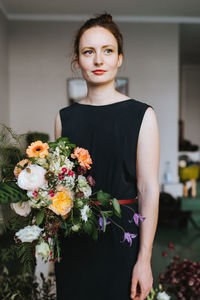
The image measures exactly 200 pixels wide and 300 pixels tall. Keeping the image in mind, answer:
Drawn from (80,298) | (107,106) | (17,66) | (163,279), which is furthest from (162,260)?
(17,66)

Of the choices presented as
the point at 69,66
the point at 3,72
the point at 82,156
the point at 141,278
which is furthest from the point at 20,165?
the point at 69,66

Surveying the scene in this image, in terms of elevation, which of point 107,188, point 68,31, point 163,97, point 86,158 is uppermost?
point 68,31

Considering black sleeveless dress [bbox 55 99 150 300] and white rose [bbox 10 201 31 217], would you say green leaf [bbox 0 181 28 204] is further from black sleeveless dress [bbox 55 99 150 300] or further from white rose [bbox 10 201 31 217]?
black sleeveless dress [bbox 55 99 150 300]

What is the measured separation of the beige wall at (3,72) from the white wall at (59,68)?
0.39 feet

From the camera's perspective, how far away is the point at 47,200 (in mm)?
773

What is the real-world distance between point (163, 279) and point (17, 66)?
4259 millimetres

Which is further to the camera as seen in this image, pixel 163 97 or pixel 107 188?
pixel 163 97

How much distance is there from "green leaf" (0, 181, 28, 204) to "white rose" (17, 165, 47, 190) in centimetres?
3

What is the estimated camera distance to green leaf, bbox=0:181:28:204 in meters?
0.76

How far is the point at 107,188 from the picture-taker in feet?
3.19

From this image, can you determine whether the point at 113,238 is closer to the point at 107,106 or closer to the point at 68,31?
the point at 107,106

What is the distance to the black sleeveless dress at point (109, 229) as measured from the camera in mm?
964

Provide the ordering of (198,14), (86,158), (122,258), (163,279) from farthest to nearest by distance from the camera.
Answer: (198,14)
(163,279)
(122,258)
(86,158)

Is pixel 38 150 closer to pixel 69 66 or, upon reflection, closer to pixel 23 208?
pixel 23 208
